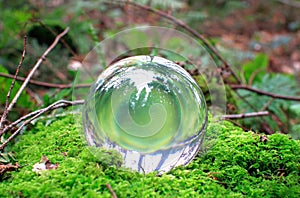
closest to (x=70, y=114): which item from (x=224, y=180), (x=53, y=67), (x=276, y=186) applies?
(x=224, y=180)

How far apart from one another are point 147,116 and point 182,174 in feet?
1.19

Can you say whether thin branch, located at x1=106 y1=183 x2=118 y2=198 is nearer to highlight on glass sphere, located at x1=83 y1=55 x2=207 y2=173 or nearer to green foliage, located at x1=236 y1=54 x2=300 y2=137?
highlight on glass sphere, located at x1=83 y1=55 x2=207 y2=173

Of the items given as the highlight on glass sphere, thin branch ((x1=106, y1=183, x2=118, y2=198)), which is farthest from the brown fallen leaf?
thin branch ((x1=106, y1=183, x2=118, y2=198))

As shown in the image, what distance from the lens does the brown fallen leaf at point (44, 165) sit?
2.13 m

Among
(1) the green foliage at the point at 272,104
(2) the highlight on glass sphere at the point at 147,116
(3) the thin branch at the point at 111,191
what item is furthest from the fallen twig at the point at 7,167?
(1) the green foliage at the point at 272,104

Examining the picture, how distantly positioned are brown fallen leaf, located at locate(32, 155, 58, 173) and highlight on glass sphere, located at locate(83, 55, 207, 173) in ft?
0.82

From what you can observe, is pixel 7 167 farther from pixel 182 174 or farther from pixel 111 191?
pixel 182 174

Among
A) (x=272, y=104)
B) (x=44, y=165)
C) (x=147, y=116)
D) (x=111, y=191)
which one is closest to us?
Answer: (x=111, y=191)

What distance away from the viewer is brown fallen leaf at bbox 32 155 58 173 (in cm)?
213

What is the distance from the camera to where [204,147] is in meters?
2.34

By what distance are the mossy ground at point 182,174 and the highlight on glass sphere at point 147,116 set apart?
88 mm

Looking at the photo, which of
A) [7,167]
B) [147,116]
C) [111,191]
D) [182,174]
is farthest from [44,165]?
[182,174]

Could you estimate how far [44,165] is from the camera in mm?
2180

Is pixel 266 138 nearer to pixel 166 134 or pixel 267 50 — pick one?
pixel 166 134
